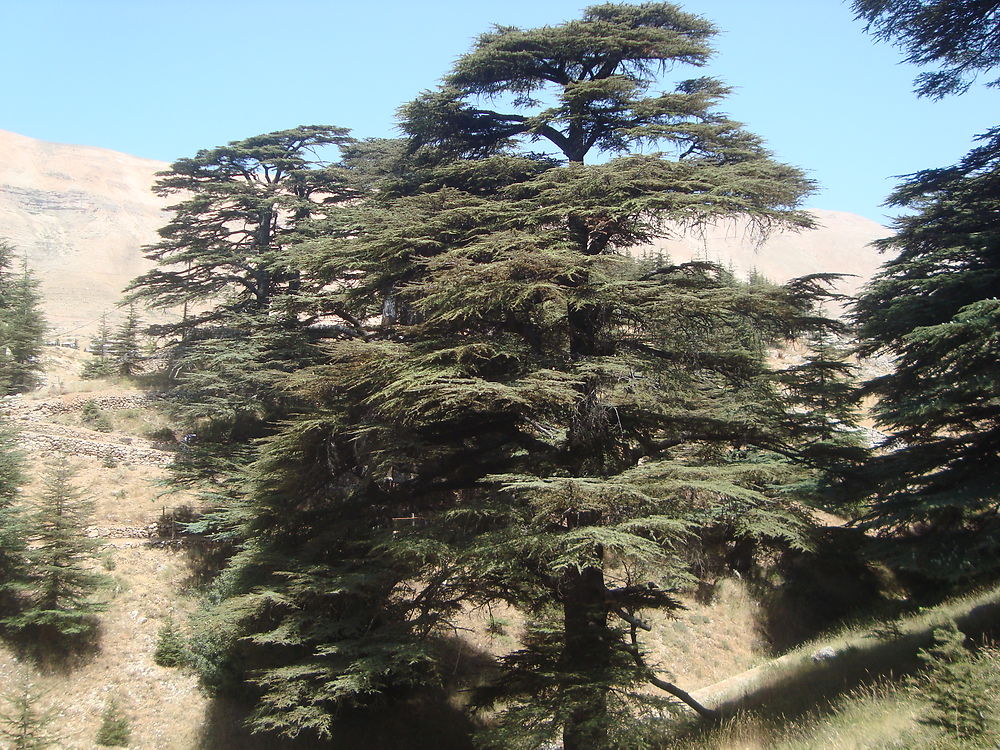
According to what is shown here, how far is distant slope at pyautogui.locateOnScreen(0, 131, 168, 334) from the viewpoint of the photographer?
73.8 m

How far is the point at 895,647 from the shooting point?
374 inches

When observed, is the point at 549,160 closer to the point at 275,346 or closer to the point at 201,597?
the point at 275,346

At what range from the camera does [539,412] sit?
962 centimetres

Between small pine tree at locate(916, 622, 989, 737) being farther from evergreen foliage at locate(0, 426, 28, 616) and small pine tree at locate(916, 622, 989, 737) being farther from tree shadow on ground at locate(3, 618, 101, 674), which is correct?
evergreen foliage at locate(0, 426, 28, 616)

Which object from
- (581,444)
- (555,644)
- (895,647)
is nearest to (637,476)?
(581,444)

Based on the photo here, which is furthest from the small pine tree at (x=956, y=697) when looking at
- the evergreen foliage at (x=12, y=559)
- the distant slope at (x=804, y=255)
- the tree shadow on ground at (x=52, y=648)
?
the distant slope at (x=804, y=255)

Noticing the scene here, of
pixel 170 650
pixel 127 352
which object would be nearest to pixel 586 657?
pixel 170 650

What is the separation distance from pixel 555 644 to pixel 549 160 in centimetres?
832

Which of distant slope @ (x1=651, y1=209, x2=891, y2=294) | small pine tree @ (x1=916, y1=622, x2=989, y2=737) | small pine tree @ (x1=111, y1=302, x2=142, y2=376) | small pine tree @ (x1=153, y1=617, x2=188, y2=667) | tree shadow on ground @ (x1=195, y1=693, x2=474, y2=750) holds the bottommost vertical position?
tree shadow on ground @ (x1=195, y1=693, x2=474, y2=750)

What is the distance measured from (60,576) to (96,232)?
114478 millimetres

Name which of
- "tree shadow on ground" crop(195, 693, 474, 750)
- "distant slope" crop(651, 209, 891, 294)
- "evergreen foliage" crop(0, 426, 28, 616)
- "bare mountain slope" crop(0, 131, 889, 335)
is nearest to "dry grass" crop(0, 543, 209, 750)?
"tree shadow on ground" crop(195, 693, 474, 750)

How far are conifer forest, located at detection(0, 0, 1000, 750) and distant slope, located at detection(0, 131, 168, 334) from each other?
2300 inches

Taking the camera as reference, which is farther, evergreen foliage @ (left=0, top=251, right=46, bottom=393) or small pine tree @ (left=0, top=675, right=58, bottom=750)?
evergreen foliage @ (left=0, top=251, right=46, bottom=393)

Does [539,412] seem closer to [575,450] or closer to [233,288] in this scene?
[575,450]
